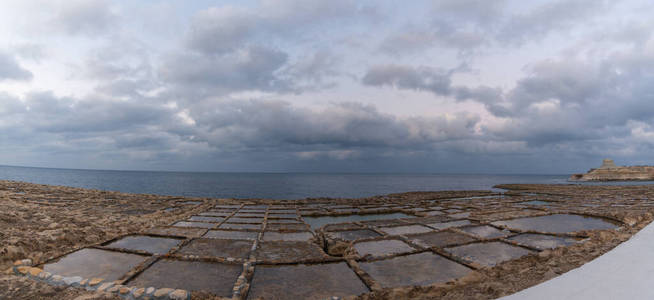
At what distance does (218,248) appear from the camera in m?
9.09

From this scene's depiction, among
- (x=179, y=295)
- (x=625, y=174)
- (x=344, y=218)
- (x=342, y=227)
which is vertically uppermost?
(x=625, y=174)

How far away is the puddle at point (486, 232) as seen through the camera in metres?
10.7

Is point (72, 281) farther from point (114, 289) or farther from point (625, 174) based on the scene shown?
point (625, 174)

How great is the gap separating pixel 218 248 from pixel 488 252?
29.5 ft

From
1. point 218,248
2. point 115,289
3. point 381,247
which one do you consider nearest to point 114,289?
point 115,289

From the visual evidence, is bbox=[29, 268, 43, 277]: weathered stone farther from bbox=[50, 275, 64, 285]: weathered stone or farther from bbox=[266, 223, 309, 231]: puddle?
bbox=[266, 223, 309, 231]: puddle

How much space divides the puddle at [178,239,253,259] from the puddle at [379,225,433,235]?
601 centimetres

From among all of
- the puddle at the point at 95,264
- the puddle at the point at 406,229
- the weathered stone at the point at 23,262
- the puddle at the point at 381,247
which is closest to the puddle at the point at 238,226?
the puddle at the point at 95,264

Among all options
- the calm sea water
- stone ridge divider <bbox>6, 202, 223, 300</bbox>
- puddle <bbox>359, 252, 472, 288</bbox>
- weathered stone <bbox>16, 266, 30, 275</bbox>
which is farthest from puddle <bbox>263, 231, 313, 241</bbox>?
the calm sea water

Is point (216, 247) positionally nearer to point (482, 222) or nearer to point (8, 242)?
point (8, 242)

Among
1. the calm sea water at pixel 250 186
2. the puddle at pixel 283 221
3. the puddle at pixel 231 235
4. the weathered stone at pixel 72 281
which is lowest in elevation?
the calm sea water at pixel 250 186

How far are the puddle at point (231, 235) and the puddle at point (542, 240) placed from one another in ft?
33.3

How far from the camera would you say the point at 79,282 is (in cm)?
559

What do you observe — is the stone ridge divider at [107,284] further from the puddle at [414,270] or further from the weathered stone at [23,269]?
the puddle at [414,270]
